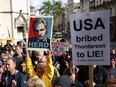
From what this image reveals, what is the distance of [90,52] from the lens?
4.98 m

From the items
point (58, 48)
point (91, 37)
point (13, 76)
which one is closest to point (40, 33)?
point (13, 76)

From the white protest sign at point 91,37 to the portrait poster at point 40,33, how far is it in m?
1.86

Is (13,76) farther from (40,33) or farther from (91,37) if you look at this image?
(91,37)

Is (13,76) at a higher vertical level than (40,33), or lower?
lower

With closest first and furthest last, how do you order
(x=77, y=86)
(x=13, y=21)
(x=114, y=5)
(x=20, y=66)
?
(x=77, y=86), (x=20, y=66), (x=13, y=21), (x=114, y=5)

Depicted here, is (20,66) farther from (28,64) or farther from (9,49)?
(9,49)

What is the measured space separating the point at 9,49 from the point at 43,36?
6962mm

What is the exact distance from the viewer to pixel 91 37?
4.95 metres

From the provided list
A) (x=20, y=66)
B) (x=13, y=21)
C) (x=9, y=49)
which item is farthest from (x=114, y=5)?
(x=20, y=66)

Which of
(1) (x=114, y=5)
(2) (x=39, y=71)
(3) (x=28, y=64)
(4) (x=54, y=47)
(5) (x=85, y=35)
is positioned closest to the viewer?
(5) (x=85, y=35)

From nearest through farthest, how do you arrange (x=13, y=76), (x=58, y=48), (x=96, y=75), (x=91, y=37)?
(x=91, y=37), (x=13, y=76), (x=96, y=75), (x=58, y=48)

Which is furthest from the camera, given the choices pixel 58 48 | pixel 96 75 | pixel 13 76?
pixel 58 48

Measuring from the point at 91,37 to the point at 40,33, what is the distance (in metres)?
2.18

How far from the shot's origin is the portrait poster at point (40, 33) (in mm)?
6895
